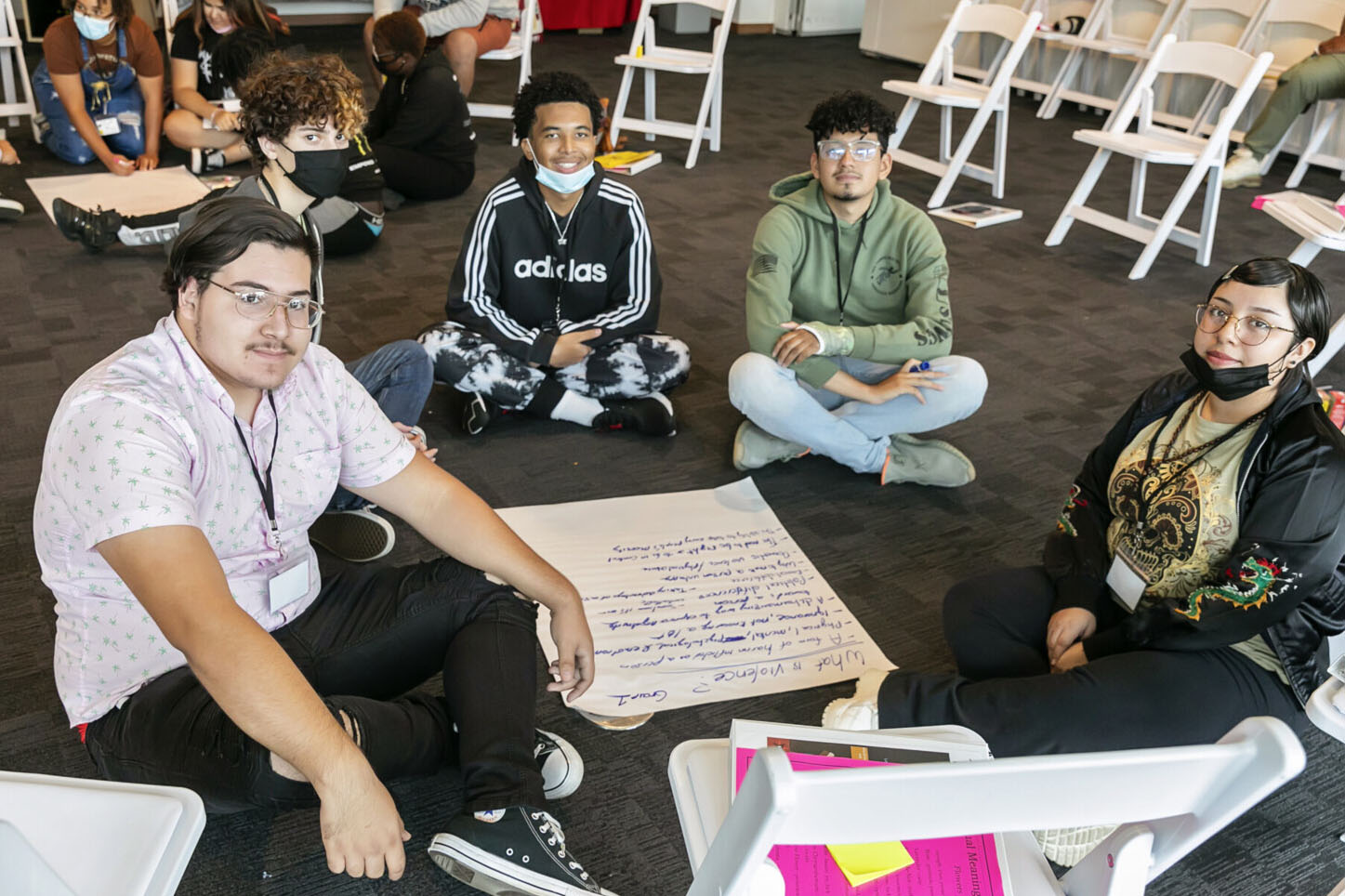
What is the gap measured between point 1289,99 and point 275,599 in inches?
203

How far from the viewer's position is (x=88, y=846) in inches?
35.0

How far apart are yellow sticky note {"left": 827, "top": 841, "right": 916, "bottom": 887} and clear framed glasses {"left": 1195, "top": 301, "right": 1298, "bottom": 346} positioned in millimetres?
978

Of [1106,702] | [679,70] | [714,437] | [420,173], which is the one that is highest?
[679,70]

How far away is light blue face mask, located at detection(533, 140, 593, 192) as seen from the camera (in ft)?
8.77

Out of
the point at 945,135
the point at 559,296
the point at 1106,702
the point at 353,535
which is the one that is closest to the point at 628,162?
the point at 945,135

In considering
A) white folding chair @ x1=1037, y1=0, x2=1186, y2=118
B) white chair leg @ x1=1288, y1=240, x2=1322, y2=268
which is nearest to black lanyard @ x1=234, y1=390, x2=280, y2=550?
white chair leg @ x1=1288, y1=240, x2=1322, y2=268

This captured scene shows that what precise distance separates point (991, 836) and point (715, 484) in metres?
1.56

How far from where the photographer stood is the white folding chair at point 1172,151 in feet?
13.1

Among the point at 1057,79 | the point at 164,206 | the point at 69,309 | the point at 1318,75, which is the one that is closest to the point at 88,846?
the point at 69,309

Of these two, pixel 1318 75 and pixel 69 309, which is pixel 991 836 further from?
pixel 1318 75

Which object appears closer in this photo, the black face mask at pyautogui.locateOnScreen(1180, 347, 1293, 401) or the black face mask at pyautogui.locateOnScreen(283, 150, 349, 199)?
the black face mask at pyautogui.locateOnScreen(1180, 347, 1293, 401)

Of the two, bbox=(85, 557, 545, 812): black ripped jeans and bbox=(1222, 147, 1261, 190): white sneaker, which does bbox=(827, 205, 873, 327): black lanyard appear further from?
bbox=(1222, 147, 1261, 190): white sneaker

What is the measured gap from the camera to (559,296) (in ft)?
9.17

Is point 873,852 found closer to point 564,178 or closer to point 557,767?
point 557,767
